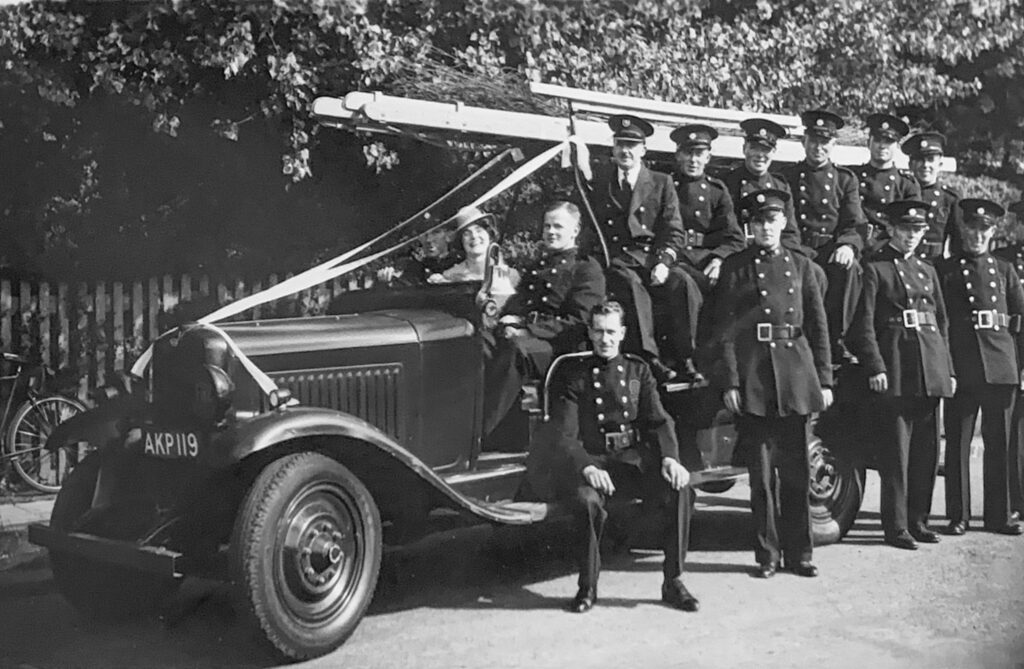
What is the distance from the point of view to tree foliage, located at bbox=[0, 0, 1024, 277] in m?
6.66

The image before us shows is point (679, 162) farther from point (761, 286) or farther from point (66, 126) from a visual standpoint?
point (66, 126)

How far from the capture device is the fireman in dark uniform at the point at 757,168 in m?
6.11

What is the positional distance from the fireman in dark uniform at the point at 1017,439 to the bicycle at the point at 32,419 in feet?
17.7

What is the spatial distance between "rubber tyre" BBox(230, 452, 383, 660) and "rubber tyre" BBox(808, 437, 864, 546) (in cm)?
257

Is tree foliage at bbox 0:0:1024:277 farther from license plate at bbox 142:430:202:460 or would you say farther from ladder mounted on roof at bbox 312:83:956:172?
license plate at bbox 142:430:202:460

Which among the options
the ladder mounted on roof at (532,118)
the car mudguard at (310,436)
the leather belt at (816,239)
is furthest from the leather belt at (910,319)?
the car mudguard at (310,436)

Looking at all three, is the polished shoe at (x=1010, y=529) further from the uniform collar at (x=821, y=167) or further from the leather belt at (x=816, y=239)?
the uniform collar at (x=821, y=167)

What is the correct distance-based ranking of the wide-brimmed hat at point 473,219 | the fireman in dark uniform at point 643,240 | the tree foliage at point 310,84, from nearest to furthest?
the wide-brimmed hat at point 473,219 → the fireman in dark uniform at point 643,240 → the tree foliage at point 310,84

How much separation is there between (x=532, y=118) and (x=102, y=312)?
3363mm

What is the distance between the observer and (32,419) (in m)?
7.55

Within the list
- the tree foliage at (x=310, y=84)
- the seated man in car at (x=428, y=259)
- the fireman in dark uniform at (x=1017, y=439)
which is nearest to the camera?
the seated man in car at (x=428, y=259)

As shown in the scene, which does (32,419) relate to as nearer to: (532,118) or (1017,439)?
(532,118)

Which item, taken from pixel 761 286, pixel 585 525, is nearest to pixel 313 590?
pixel 585 525

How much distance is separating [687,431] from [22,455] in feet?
13.6
